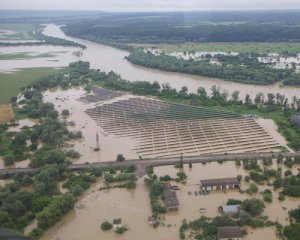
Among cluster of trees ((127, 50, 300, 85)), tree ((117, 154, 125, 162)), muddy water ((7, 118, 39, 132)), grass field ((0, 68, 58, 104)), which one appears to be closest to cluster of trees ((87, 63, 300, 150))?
cluster of trees ((127, 50, 300, 85))

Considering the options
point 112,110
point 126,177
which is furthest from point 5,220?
point 112,110

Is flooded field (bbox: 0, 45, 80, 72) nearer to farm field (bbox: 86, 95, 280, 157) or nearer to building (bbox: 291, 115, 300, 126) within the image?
farm field (bbox: 86, 95, 280, 157)

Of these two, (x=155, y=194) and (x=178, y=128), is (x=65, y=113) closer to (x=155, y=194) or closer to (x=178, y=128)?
(x=178, y=128)

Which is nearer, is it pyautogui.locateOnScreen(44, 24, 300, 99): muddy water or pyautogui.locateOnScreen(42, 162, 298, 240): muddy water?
pyautogui.locateOnScreen(42, 162, 298, 240): muddy water

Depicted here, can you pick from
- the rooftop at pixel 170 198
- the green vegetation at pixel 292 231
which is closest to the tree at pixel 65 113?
the rooftop at pixel 170 198

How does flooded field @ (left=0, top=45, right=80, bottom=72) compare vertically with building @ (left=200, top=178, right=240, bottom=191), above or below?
above

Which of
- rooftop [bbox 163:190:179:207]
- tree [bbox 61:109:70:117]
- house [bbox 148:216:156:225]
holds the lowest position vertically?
house [bbox 148:216:156:225]

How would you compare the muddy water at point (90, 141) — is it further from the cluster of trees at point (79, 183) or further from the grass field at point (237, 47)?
the grass field at point (237, 47)
